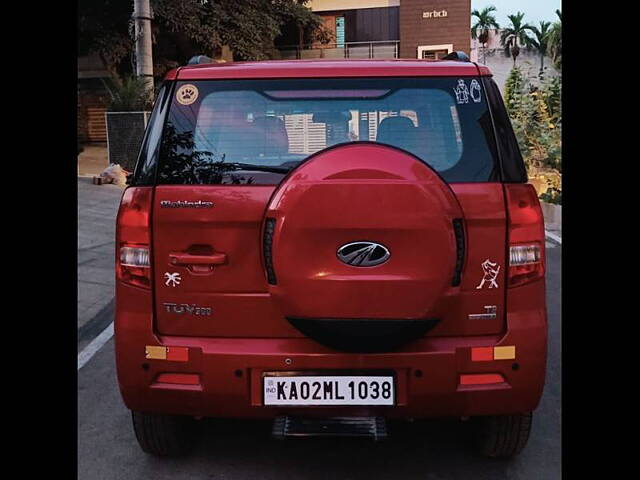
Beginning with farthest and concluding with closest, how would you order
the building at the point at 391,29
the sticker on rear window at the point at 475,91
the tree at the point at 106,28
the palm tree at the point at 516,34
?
1. the palm tree at the point at 516,34
2. the building at the point at 391,29
3. the tree at the point at 106,28
4. the sticker on rear window at the point at 475,91

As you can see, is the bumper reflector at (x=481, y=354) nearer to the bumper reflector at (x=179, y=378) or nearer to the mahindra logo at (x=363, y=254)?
the mahindra logo at (x=363, y=254)

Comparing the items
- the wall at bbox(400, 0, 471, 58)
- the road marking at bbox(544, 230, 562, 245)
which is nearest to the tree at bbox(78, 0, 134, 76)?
the wall at bbox(400, 0, 471, 58)

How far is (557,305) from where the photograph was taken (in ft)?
21.0

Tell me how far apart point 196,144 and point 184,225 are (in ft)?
1.22

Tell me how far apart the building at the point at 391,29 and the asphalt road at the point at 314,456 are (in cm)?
2763

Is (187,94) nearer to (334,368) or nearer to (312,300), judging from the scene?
(312,300)

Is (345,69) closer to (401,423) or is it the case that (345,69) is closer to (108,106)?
(401,423)

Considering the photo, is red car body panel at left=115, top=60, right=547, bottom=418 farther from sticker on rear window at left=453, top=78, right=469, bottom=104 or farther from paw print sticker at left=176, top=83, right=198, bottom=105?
paw print sticker at left=176, top=83, right=198, bottom=105

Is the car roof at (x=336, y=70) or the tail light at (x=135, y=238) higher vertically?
the car roof at (x=336, y=70)

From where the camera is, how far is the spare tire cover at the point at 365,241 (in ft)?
8.47

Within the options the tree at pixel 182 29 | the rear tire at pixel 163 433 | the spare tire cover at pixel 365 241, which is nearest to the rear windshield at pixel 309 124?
the spare tire cover at pixel 365 241

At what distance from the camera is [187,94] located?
2.95 metres
